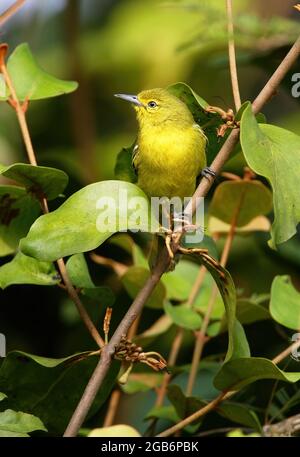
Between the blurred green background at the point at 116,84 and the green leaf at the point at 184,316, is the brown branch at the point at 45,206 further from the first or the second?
the blurred green background at the point at 116,84

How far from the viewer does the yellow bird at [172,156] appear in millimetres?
2396

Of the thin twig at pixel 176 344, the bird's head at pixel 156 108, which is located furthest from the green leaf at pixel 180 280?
the bird's head at pixel 156 108

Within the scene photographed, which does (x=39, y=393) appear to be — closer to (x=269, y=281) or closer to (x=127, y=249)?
(x=127, y=249)

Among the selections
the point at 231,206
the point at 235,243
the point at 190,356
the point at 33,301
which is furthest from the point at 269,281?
the point at 33,301

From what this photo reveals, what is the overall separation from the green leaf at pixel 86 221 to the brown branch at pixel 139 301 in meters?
0.10

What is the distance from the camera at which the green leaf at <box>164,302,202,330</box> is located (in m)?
2.09

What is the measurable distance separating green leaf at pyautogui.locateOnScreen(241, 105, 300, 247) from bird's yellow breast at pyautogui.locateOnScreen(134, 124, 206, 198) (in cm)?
80

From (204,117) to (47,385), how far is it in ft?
2.22

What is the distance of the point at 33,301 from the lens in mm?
2572

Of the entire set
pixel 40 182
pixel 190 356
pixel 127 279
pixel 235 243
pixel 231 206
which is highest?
pixel 40 182

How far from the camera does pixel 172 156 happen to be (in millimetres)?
2459

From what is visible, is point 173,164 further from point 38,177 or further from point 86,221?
point 86,221

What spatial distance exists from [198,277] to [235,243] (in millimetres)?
467

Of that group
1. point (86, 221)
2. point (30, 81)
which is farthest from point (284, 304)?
point (30, 81)
